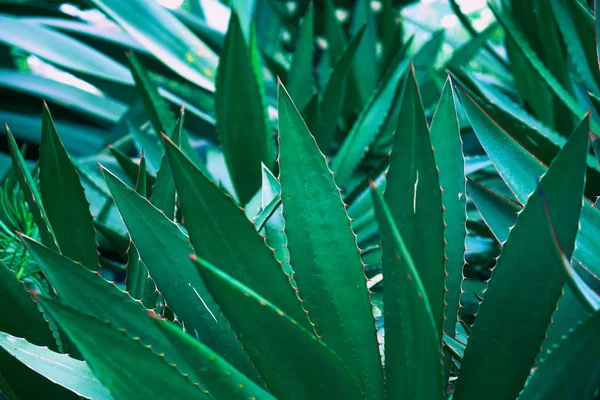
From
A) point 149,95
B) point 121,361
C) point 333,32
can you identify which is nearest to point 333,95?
point 149,95

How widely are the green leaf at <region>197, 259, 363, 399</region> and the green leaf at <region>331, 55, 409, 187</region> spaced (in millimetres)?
509

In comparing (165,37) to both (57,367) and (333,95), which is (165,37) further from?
(57,367)

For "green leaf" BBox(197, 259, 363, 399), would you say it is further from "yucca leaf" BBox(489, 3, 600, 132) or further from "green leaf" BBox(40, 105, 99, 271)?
"yucca leaf" BBox(489, 3, 600, 132)

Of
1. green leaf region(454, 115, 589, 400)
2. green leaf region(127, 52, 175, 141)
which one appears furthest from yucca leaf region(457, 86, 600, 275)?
green leaf region(127, 52, 175, 141)

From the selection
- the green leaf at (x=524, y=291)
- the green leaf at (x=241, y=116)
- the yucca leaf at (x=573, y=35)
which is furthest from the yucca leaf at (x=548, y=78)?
the green leaf at (x=524, y=291)

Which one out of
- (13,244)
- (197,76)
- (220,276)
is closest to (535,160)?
(220,276)

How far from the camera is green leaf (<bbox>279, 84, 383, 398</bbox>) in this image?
0.37m

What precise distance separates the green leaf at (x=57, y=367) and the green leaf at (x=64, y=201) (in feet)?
0.51

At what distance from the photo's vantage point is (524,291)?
0.33 metres

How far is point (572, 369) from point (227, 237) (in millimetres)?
191

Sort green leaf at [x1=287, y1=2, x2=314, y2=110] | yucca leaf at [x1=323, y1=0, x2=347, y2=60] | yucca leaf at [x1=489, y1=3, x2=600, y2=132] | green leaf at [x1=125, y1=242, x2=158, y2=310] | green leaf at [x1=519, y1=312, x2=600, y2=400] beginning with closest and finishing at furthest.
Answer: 1. green leaf at [x1=519, y1=312, x2=600, y2=400]
2. green leaf at [x1=125, y1=242, x2=158, y2=310]
3. yucca leaf at [x1=489, y1=3, x2=600, y2=132]
4. green leaf at [x1=287, y1=2, x2=314, y2=110]
5. yucca leaf at [x1=323, y1=0, x2=347, y2=60]

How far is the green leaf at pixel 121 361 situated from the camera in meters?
0.28

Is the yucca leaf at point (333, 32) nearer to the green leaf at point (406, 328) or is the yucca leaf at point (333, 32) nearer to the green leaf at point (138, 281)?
the green leaf at point (138, 281)

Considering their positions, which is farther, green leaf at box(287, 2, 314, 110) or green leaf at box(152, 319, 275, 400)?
green leaf at box(287, 2, 314, 110)
